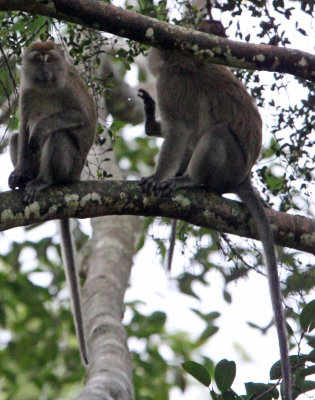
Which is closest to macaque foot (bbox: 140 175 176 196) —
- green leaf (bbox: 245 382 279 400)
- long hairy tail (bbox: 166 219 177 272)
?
long hairy tail (bbox: 166 219 177 272)

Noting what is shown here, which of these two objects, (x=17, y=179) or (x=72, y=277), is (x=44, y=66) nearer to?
(x=17, y=179)

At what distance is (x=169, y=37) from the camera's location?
433cm

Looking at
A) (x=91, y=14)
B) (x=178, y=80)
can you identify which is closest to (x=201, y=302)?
(x=178, y=80)

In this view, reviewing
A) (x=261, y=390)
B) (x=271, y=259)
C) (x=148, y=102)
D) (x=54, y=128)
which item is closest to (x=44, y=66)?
(x=54, y=128)

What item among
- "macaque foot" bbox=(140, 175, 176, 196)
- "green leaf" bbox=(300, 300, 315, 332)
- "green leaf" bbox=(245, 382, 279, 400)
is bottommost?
"green leaf" bbox=(245, 382, 279, 400)

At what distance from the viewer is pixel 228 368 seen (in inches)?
164

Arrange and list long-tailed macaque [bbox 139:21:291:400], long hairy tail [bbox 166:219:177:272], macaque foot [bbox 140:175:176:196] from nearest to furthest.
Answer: macaque foot [bbox 140:175:176:196]
long-tailed macaque [bbox 139:21:291:400]
long hairy tail [bbox 166:219:177:272]

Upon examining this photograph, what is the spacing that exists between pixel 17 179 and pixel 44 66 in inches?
43.5

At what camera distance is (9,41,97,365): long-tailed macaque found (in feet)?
17.8

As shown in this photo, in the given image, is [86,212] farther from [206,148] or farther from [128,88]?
[128,88]

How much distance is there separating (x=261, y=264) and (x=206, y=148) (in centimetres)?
107

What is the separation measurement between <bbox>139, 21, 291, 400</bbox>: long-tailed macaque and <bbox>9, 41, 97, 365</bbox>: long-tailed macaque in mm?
573

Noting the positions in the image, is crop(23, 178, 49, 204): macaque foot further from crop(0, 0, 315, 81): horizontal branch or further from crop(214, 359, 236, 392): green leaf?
crop(214, 359, 236, 392): green leaf

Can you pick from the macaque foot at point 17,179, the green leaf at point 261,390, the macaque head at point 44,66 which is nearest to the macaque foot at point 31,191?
the macaque foot at point 17,179
